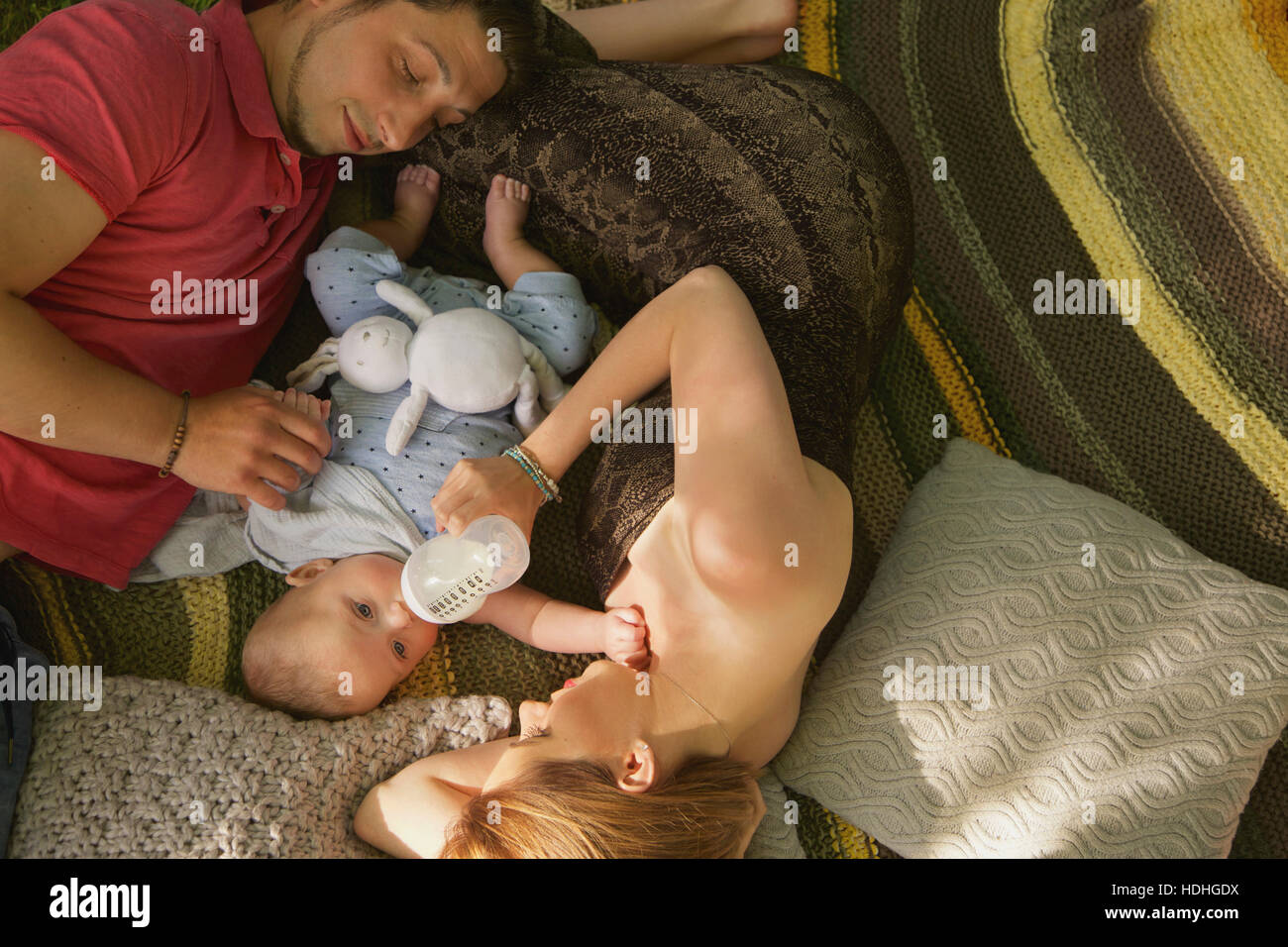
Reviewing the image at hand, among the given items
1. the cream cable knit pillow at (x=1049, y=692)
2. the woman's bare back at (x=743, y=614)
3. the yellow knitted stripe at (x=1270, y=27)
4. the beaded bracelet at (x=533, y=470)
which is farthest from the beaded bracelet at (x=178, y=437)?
the yellow knitted stripe at (x=1270, y=27)

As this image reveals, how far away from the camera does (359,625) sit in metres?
1.37

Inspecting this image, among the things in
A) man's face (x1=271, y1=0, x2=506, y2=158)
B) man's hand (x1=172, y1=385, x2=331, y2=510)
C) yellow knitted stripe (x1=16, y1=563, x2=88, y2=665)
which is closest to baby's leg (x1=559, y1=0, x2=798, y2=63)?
man's face (x1=271, y1=0, x2=506, y2=158)

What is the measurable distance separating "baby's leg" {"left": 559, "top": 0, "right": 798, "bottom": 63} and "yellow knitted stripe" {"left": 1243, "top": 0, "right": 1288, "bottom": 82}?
2.77 feet

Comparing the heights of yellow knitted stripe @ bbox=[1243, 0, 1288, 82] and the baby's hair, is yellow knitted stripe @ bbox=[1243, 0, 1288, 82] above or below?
above

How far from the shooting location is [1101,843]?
4.07ft

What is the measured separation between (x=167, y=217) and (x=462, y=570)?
0.66 meters

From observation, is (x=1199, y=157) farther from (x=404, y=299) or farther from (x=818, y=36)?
(x=404, y=299)

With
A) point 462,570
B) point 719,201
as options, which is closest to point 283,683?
point 462,570

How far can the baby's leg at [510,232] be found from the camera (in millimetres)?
1593

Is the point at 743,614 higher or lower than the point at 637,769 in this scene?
higher

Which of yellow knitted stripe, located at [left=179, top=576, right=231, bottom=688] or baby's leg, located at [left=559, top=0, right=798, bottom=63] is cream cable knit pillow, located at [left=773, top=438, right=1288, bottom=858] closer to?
yellow knitted stripe, located at [left=179, top=576, right=231, bottom=688]

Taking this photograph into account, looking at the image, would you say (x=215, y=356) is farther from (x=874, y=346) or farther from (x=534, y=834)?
(x=874, y=346)

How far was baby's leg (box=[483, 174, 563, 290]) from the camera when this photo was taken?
1.59 m

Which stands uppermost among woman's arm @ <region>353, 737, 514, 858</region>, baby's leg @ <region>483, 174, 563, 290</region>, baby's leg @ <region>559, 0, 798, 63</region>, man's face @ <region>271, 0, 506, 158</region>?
baby's leg @ <region>559, 0, 798, 63</region>
